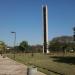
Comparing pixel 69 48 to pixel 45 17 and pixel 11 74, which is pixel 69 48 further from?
pixel 11 74

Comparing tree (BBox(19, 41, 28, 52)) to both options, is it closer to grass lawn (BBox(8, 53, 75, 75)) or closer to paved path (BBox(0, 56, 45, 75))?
grass lawn (BBox(8, 53, 75, 75))

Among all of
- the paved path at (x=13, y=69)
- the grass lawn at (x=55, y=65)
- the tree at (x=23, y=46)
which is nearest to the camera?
the paved path at (x=13, y=69)

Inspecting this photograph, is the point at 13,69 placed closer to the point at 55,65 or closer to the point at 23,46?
the point at 55,65

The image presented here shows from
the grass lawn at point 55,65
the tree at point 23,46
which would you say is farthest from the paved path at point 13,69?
the tree at point 23,46

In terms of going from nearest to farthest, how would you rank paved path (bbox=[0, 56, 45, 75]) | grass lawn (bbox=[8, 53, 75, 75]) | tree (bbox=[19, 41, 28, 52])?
paved path (bbox=[0, 56, 45, 75]) < grass lawn (bbox=[8, 53, 75, 75]) < tree (bbox=[19, 41, 28, 52])

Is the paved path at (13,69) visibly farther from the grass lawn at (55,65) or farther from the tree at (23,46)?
the tree at (23,46)

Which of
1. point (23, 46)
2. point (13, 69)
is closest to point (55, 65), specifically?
point (13, 69)

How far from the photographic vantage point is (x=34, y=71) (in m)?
8.66

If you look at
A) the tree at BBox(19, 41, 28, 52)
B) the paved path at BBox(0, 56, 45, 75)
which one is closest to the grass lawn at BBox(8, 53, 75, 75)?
the paved path at BBox(0, 56, 45, 75)

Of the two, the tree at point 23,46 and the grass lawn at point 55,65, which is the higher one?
the tree at point 23,46

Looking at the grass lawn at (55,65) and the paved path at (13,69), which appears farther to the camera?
the grass lawn at (55,65)

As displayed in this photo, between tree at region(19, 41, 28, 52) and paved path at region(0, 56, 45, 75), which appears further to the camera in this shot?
tree at region(19, 41, 28, 52)

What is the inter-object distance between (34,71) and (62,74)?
417 inches

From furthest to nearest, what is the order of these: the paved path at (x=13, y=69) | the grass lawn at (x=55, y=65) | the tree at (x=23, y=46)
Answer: the tree at (x=23, y=46) → the grass lawn at (x=55, y=65) → the paved path at (x=13, y=69)
